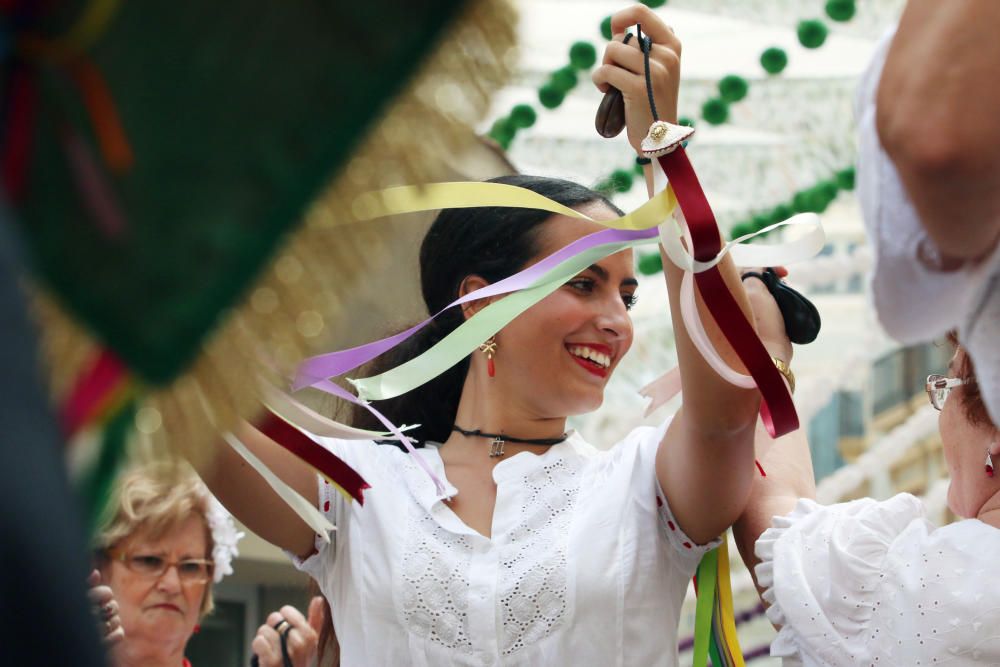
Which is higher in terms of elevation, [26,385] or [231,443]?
[26,385]

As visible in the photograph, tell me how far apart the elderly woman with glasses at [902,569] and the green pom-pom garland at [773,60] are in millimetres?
2439

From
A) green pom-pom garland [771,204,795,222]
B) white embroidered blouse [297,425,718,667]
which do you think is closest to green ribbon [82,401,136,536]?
white embroidered blouse [297,425,718,667]

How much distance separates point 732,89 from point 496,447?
2.38 metres

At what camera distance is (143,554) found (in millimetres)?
3342

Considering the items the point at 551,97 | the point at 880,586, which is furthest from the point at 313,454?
the point at 551,97

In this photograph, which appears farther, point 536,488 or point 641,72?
point 536,488

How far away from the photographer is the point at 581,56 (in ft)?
14.4

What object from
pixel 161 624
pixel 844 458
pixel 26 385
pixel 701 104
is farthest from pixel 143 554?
pixel 844 458

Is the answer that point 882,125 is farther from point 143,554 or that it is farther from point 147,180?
point 143,554

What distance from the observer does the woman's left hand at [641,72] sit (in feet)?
6.50

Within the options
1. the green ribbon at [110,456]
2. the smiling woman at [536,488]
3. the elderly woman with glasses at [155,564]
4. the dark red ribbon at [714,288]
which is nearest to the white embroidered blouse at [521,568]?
the smiling woman at [536,488]

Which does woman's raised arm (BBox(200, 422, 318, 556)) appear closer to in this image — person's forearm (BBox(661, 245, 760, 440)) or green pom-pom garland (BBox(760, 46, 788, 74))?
person's forearm (BBox(661, 245, 760, 440))

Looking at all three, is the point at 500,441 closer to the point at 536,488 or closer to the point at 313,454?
the point at 536,488

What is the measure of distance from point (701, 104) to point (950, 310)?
3589 mm
